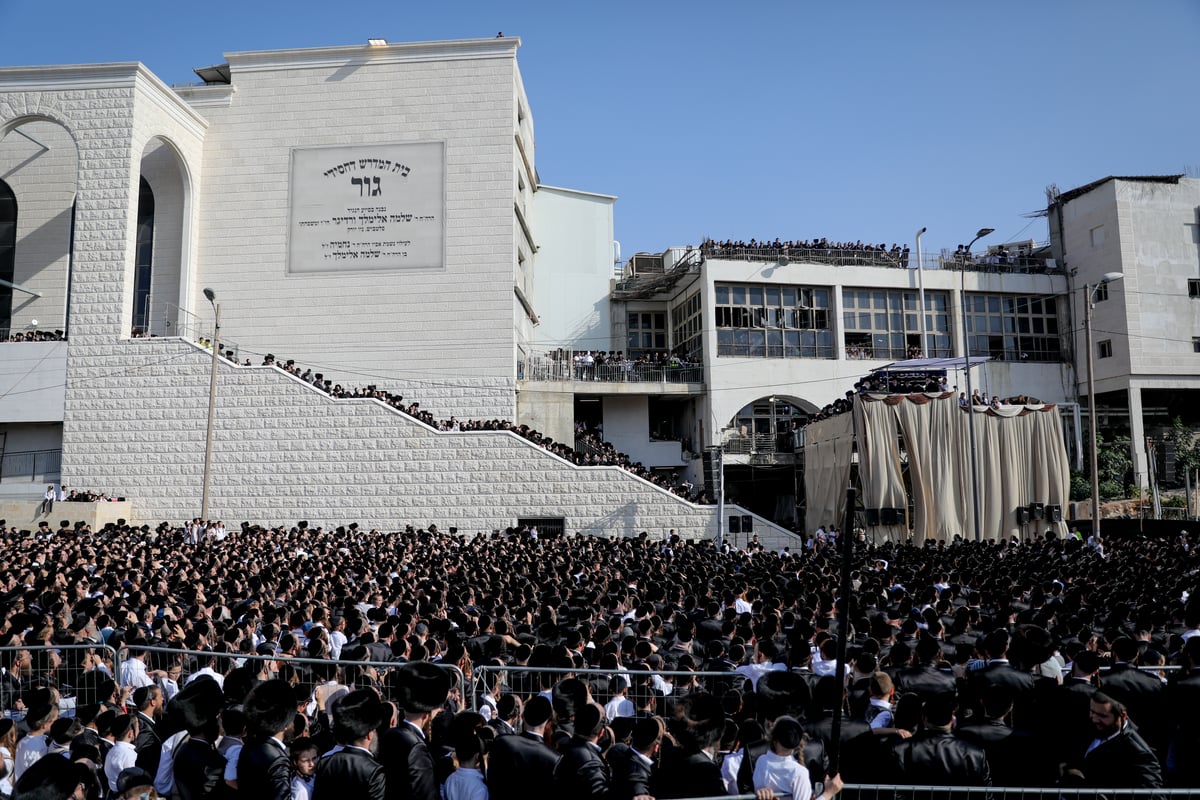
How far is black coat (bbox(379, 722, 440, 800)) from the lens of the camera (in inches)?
187

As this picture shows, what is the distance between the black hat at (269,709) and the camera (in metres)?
4.71

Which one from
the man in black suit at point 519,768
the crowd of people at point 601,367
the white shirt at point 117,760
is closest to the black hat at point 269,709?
the man in black suit at point 519,768

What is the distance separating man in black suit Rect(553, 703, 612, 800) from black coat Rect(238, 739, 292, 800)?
1407mm

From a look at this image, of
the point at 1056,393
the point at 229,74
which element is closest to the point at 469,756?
the point at 229,74

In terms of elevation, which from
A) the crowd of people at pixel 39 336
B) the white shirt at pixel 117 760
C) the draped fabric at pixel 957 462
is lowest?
the white shirt at pixel 117 760

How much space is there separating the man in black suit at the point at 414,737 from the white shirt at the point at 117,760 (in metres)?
1.70

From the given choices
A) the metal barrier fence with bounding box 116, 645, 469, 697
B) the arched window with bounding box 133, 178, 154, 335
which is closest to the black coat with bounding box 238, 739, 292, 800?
the metal barrier fence with bounding box 116, 645, 469, 697

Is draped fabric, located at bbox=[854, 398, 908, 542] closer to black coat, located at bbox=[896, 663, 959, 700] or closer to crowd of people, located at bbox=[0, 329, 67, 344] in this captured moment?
black coat, located at bbox=[896, 663, 959, 700]

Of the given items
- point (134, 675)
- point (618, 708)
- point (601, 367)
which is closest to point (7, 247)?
point (601, 367)

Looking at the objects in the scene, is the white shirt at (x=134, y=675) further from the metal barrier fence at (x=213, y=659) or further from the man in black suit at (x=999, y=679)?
the man in black suit at (x=999, y=679)

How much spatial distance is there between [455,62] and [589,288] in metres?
10.9

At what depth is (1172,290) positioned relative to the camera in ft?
116

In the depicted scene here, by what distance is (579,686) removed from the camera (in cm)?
556

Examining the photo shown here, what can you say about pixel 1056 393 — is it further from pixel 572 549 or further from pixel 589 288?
pixel 572 549
